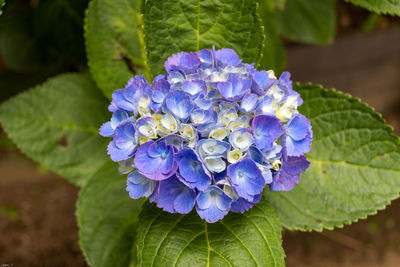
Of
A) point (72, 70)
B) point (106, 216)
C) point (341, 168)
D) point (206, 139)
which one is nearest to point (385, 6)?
point (341, 168)

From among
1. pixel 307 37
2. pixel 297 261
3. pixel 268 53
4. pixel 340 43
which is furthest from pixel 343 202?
pixel 340 43

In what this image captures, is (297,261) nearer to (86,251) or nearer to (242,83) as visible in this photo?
(86,251)

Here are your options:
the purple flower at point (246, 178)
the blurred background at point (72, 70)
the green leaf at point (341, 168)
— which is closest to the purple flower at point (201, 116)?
the purple flower at point (246, 178)

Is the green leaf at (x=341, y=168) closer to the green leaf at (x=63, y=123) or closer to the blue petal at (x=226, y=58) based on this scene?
the blue petal at (x=226, y=58)

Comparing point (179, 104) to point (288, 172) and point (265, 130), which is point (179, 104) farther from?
point (288, 172)

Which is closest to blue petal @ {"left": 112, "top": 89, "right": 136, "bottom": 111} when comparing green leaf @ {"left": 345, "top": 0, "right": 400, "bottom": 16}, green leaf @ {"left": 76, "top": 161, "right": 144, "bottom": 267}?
green leaf @ {"left": 76, "top": 161, "right": 144, "bottom": 267}

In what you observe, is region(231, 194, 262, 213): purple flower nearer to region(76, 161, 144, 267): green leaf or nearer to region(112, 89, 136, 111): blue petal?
region(112, 89, 136, 111): blue petal

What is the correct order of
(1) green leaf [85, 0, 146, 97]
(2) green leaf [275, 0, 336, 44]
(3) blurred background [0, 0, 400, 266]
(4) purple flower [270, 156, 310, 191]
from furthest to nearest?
1. (2) green leaf [275, 0, 336, 44]
2. (3) blurred background [0, 0, 400, 266]
3. (1) green leaf [85, 0, 146, 97]
4. (4) purple flower [270, 156, 310, 191]
